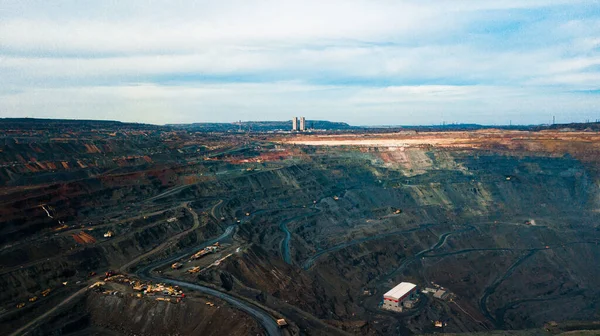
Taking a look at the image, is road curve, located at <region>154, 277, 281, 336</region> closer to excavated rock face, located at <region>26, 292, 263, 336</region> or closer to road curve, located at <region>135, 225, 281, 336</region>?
road curve, located at <region>135, 225, 281, 336</region>

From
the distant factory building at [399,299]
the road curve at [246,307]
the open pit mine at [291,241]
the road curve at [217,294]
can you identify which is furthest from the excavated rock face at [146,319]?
the distant factory building at [399,299]

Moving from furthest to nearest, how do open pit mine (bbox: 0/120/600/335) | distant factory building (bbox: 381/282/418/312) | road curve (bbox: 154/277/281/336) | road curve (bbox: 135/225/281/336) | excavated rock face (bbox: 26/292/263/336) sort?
distant factory building (bbox: 381/282/418/312)
open pit mine (bbox: 0/120/600/335)
road curve (bbox: 135/225/281/336)
excavated rock face (bbox: 26/292/263/336)
road curve (bbox: 154/277/281/336)

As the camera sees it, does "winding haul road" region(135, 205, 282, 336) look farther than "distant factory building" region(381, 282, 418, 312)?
No

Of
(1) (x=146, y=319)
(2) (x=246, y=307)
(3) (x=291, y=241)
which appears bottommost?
(3) (x=291, y=241)

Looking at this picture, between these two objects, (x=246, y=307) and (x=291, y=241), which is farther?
(x=291, y=241)

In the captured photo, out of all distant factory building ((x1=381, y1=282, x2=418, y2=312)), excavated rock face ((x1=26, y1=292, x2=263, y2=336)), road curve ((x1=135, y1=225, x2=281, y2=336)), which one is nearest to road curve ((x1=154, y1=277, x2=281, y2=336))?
road curve ((x1=135, y1=225, x2=281, y2=336))

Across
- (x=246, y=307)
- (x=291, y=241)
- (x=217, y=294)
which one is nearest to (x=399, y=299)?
(x=246, y=307)

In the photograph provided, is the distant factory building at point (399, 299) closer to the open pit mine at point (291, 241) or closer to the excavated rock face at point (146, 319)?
the open pit mine at point (291, 241)

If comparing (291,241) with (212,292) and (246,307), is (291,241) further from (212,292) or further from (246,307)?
(246,307)

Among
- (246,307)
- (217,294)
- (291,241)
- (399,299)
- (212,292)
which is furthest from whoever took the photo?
(291,241)

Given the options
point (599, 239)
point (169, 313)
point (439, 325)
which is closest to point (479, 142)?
point (599, 239)
